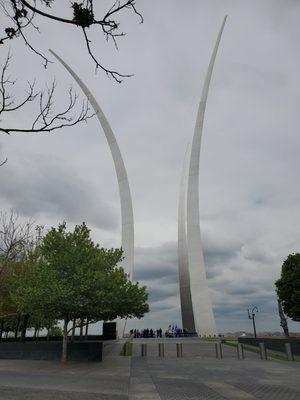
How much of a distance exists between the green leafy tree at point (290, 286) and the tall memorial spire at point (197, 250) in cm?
834

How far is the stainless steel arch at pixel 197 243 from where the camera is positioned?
140ft

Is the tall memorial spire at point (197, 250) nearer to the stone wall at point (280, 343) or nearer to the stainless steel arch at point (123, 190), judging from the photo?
the stainless steel arch at point (123, 190)

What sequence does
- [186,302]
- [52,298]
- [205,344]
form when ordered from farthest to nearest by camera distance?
1. [186,302]
2. [205,344]
3. [52,298]

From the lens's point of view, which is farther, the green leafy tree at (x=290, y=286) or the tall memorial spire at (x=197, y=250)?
the tall memorial spire at (x=197, y=250)

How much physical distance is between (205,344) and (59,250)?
15613mm

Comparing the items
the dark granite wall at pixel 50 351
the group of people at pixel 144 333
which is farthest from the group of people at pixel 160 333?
the dark granite wall at pixel 50 351

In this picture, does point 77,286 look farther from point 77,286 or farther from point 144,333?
point 144,333

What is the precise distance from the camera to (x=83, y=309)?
21156mm

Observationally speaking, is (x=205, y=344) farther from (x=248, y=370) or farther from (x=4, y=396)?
(x=4, y=396)

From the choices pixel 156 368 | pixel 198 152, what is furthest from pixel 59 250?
pixel 198 152

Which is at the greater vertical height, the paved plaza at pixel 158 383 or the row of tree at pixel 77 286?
the row of tree at pixel 77 286

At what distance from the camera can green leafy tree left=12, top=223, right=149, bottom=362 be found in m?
20.9

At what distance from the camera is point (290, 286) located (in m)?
37.2

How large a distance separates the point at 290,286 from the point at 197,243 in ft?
37.7
